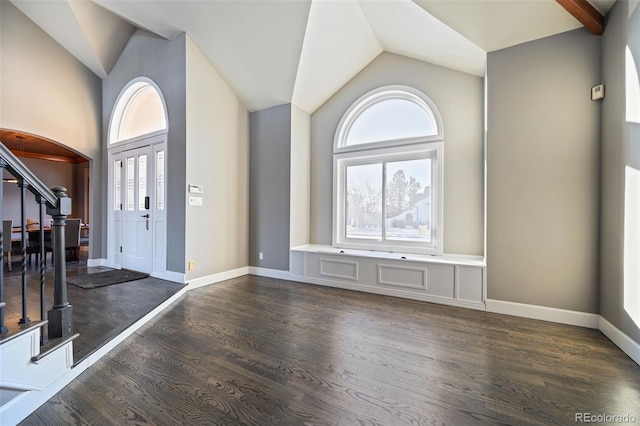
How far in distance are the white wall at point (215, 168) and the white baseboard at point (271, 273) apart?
0.22 metres

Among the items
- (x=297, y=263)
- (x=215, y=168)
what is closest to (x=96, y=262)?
(x=215, y=168)

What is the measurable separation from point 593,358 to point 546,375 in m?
0.60

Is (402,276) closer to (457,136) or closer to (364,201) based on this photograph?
(364,201)

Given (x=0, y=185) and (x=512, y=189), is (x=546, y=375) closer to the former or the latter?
(x=512, y=189)

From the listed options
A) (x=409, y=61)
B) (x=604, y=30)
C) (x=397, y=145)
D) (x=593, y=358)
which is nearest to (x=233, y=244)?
(x=397, y=145)

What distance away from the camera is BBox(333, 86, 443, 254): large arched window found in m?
3.99

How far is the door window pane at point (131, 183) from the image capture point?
15.6 ft

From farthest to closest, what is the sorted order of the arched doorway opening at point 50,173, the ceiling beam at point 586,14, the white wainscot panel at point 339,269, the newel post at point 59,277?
1. the arched doorway opening at point 50,173
2. the white wainscot panel at point 339,269
3. the ceiling beam at point 586,14
4. the newel post at point 59,277

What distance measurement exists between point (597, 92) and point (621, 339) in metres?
2.24

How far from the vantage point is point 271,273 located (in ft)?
15.6

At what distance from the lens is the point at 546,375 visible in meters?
1.90

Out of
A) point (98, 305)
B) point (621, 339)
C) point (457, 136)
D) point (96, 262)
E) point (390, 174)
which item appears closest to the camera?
point (621, 339)

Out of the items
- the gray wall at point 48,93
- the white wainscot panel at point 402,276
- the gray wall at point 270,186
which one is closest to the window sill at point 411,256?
the white wainscot panel at point 402,276

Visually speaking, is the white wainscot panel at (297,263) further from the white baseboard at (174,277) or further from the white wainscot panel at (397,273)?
the white baseboard at (174,277)
